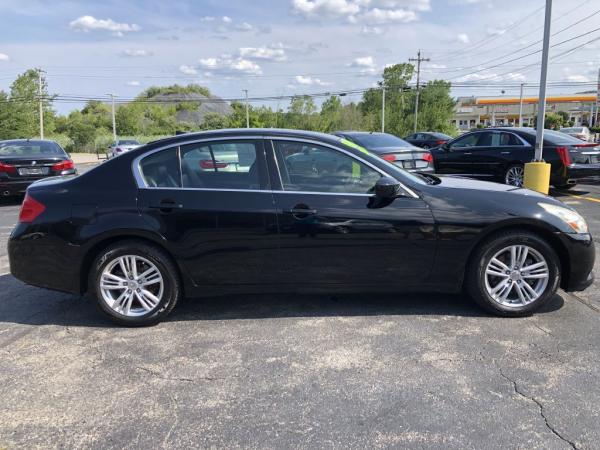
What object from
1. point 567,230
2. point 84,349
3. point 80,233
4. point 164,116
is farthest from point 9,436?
point 164,116

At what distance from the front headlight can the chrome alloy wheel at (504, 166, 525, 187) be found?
747 centimetres

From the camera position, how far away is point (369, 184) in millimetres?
4121

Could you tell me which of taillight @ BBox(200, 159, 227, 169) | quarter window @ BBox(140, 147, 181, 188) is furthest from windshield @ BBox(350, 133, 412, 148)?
quarter window @ BBox(140, 147, 181, 188)

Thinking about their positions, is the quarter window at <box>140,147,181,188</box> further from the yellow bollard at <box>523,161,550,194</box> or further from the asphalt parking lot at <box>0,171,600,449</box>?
the yellow bollard at <box>523,161,550,194</box>

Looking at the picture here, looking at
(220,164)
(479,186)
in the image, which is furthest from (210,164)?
(479,186)

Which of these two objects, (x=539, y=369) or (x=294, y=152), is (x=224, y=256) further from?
(x=539, y=369)

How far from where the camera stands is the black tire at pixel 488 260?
4.11 metres

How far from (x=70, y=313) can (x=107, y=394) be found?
1.66 m

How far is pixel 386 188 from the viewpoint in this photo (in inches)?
156

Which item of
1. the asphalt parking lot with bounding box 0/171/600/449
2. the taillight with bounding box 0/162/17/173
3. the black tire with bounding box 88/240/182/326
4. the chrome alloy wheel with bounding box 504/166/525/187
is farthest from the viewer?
the chrome alloy wheel with bounding box 504/166/525/187

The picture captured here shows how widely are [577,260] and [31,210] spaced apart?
14.8 feet

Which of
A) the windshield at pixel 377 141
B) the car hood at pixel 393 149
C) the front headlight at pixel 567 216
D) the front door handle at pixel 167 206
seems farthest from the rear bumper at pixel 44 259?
the windshield at pixel 377 141

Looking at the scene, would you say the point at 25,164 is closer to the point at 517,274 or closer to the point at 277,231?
the point at 277,231

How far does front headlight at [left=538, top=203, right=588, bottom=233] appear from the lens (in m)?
4.16
